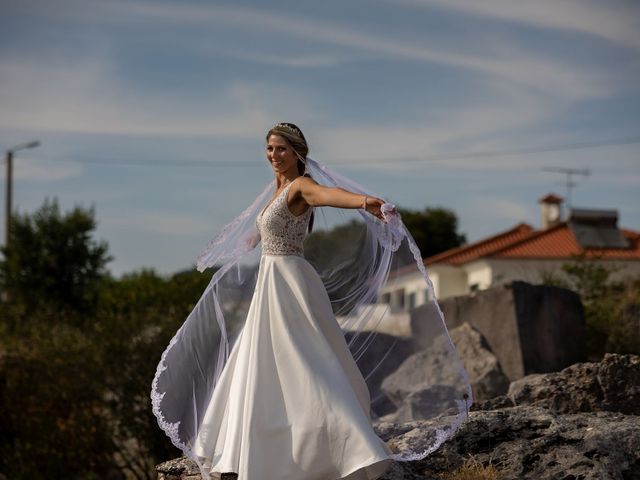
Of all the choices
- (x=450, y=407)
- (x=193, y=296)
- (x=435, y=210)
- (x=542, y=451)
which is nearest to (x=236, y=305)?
(x=450, y=407)

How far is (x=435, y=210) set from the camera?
200ft

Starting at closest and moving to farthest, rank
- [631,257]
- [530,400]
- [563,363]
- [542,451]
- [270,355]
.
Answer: [270,355] → [542,451] → [530,400] → [563,363] → [631,257]

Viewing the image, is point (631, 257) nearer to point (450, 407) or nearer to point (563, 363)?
point (563, 363)

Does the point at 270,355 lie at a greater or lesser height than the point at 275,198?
lesser

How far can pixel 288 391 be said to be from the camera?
6.53 metres

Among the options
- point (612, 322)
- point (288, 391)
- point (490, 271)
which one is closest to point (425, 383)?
point (288, 391)

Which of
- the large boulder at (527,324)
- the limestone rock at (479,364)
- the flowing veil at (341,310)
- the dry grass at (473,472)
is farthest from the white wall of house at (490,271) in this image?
the dry grass at (473,472)

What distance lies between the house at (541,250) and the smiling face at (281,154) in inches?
1152

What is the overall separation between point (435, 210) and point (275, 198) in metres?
54.5

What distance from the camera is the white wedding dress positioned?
6.34 m

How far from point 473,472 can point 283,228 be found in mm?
2105

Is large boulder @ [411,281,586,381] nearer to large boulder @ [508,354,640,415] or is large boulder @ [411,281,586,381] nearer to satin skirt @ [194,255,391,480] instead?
large boulder @ [508,354,640,415]

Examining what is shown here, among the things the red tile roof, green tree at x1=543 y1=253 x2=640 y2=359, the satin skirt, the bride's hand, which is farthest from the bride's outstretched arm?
the red tile roof

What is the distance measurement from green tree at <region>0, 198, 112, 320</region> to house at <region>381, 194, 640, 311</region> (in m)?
13.0
